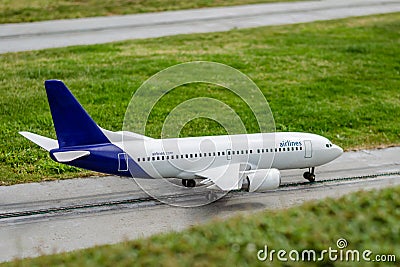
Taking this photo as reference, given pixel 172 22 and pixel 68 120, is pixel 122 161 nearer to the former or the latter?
pixel 68 120

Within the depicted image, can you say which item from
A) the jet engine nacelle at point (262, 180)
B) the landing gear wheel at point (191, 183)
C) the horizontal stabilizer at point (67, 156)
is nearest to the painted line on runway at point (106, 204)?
the landing gear wheel at point (191, 183)

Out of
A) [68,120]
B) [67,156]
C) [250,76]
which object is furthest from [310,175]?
[250,76]

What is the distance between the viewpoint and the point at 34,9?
57.6m

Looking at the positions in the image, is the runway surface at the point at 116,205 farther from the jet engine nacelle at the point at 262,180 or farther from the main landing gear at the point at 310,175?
the jet engine nacelle at the point at 262,180

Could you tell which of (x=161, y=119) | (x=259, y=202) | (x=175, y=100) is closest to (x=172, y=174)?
(x=259, y=202)

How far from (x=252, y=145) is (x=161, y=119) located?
994 centimetres

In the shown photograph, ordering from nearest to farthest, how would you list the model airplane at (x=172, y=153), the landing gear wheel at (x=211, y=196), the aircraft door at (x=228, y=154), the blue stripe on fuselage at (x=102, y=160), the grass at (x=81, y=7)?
the model airplane at (x=172, y=153)
the blue stripe on fuselage at (x=102, y=160)
the aircraft door at (x=228, y=154)
the landing gear wheel at (x=211, y=196)
the grass at (x=81, y=7)

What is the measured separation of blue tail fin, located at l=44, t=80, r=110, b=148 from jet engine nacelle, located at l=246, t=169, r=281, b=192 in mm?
5829

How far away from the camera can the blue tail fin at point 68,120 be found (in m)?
25.8

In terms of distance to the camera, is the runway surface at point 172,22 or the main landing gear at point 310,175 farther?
the runway surface at point 172,22

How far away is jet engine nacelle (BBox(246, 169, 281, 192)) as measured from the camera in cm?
2670

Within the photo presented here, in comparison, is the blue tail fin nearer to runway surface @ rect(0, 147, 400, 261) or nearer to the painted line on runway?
the painted line on runway

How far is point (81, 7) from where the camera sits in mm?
Result: 58969

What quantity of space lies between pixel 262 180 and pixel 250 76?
17.4 m
